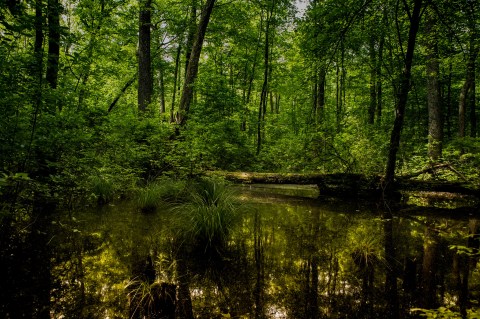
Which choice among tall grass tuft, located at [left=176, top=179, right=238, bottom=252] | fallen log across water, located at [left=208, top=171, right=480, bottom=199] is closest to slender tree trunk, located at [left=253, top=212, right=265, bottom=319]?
tall grass tuft, located at [left=176, top=179, right=238, bottom=252]

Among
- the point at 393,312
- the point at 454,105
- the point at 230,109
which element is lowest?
the point at 393,312

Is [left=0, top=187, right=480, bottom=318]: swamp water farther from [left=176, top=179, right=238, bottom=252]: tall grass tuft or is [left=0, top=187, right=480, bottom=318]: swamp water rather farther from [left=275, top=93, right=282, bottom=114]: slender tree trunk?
[left=275, top=93, right=282, bottom=114]: slender tree trunk

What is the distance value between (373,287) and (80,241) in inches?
147

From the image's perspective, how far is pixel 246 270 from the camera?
3297 mm

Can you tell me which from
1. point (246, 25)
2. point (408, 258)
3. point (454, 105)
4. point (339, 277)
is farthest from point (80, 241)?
point (454, 105)

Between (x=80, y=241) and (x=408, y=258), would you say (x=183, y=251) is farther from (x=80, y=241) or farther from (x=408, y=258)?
(x=408, y=258)

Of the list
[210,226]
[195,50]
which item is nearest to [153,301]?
[210,226]

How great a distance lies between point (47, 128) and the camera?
4.10 m

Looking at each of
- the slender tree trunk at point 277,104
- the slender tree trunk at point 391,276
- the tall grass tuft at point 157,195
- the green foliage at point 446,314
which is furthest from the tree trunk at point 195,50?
the slender tree trunk at point 277,104

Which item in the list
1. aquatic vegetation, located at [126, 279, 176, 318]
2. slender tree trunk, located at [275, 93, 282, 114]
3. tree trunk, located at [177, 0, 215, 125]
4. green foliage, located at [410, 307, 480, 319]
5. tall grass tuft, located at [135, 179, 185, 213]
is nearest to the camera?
green foliage, located at [410, 307, 480, 319]

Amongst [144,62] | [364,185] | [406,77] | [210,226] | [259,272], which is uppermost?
[144,62]

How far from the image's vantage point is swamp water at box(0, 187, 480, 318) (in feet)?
8.29

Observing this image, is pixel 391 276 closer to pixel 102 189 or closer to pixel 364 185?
pixel 364 185

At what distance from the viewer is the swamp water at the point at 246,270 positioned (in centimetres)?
253
